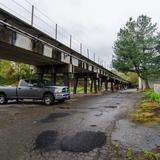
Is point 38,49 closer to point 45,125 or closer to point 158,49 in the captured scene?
point 45,125

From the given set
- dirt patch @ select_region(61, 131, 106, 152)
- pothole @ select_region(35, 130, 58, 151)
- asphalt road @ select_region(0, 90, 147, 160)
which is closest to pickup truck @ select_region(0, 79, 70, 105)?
asphalt road @ select_region(0, 90, 147, 160)

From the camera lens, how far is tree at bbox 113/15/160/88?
4428 cm

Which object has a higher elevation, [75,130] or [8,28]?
[8,28]

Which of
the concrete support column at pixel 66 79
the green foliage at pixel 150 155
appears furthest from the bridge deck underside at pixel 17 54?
the green foliage at pixel 150 155

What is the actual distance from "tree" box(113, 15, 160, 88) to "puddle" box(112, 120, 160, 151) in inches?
1489

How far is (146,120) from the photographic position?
901 cm

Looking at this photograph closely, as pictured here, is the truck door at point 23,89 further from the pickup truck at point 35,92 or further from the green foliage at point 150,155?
the green foliage at point 150,155

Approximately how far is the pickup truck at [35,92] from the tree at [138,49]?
1201 inches

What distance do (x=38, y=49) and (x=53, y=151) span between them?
10.9 m

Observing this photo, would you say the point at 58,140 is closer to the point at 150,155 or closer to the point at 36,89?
the point at 150,155

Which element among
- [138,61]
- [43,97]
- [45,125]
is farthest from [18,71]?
[45,125]

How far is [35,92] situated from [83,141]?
35.1ft

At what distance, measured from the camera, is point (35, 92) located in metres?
16.0

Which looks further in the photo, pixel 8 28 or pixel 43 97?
pixel 43 97
